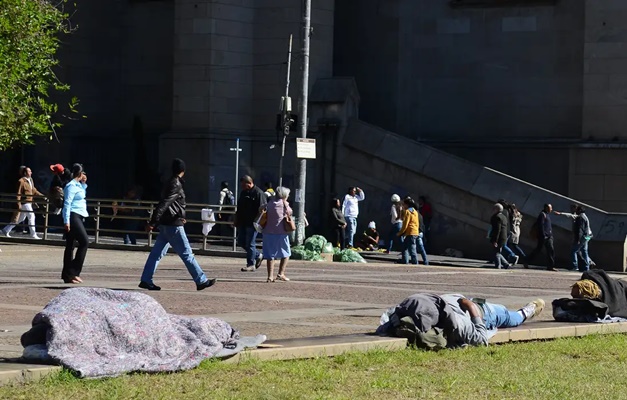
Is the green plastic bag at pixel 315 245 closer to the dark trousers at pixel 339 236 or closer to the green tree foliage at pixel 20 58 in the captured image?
the dark trousers at pixel 339 236

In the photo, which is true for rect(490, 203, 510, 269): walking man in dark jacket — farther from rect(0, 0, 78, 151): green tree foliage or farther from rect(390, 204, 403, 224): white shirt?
rect(0, 0, 78, 151): green tree foliage

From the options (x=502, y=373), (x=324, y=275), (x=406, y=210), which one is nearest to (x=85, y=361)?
(x=502, y=373)

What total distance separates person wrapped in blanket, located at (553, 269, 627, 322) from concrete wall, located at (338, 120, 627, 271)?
1725 cm

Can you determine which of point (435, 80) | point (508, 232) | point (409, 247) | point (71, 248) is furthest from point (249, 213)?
point (435, 80)

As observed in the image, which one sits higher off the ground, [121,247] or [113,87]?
[113,87]

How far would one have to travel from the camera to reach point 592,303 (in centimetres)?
A: 1445

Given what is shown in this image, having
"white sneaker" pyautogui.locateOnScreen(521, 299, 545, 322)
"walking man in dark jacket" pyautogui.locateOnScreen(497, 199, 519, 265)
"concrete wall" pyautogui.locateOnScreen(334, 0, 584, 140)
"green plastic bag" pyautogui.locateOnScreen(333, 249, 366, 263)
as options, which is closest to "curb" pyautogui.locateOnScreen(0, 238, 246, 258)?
"green plastic bag" pyautogui.locateOnScreen(333, 249, 366, 263)

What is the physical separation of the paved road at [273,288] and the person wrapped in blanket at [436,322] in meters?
1.20

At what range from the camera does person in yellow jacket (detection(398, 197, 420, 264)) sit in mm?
29844

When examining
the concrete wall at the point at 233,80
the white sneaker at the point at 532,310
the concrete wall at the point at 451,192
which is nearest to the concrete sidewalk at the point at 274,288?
the white sneaker at the point at 532,310

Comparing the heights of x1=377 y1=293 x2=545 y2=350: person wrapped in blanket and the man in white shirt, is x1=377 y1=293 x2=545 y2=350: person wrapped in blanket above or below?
above

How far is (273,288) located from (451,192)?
15.4 meters

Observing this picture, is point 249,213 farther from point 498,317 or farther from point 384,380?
point 384,380

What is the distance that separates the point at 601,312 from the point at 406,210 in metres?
15.4
